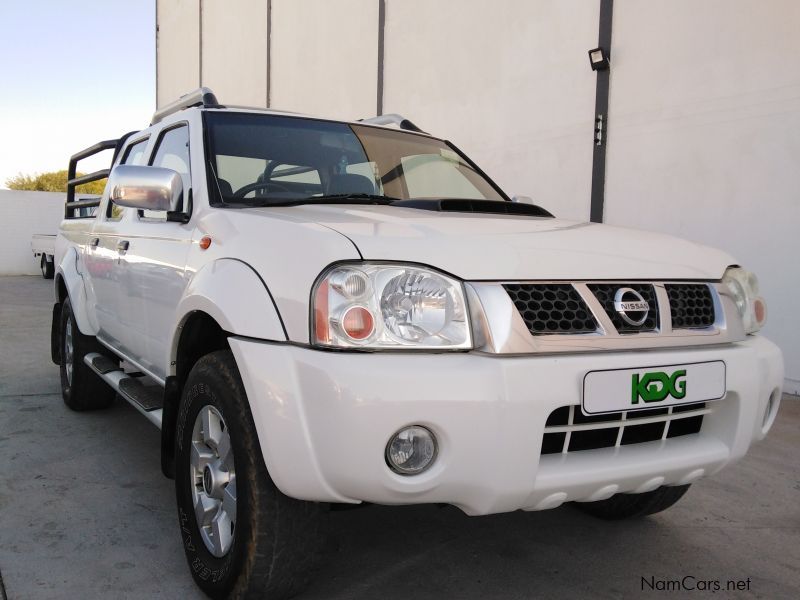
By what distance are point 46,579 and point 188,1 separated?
67.9 feet

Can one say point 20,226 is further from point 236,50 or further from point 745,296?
point 745,296

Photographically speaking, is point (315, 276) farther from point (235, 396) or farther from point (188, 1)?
point (188, 1)

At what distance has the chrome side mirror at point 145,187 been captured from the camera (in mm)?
2588

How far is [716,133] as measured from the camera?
6.06m

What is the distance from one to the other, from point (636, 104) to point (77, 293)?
5083mm

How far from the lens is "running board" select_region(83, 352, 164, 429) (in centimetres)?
290

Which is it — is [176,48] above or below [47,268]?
above

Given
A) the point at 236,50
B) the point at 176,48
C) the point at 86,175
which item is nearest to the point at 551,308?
the point at 86,175

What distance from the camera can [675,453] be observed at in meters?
2.09

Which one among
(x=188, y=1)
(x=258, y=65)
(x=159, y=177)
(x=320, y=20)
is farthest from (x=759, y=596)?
(x=188, y=1)

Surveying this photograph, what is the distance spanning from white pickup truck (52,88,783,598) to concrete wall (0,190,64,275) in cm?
2172

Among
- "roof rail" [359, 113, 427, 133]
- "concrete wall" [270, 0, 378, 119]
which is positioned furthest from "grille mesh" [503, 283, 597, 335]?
"concrete wall" [270, 0, 378, 119]

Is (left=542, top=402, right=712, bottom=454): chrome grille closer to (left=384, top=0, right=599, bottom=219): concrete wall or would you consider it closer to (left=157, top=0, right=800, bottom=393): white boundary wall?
(left=157, top=0, right=800, bottom=393): white boundary wall

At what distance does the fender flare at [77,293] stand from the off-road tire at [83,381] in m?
0.09
